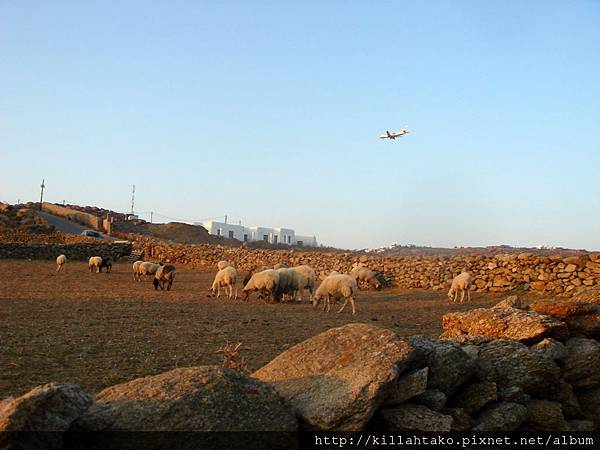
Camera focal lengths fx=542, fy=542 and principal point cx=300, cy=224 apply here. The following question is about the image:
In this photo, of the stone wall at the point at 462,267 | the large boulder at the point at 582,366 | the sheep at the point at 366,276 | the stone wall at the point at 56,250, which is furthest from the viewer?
the stone wall at the point at 56,250

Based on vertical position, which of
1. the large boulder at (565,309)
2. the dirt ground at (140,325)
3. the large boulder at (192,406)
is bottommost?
the dirt ground at (140,325)

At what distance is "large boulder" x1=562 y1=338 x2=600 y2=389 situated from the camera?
6.61 meters

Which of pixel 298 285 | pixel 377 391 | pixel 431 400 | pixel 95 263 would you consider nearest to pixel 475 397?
pixel 431 400

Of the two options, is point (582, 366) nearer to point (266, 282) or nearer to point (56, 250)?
point (266, 282)

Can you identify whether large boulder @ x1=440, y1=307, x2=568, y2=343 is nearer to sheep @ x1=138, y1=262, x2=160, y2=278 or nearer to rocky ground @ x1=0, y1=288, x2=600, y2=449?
rocky ground @ x1=0, y1=288, x2=600, y2=449

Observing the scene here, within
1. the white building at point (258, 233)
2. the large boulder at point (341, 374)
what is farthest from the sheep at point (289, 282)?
the white building at point (258, 233)

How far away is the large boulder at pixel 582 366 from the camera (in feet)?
21.7

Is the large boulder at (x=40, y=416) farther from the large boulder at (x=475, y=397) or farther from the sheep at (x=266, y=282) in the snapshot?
the sheep at (x=266, y=282)

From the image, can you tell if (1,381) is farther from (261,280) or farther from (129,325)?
(261,280)

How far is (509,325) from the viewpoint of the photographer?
22.7 feet

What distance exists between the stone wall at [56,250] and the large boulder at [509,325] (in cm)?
3718

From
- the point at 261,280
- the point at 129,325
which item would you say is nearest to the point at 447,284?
the point at 261,280

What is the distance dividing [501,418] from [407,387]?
1345 mm

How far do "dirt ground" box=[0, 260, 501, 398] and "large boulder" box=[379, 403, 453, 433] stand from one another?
4286 millimetres
